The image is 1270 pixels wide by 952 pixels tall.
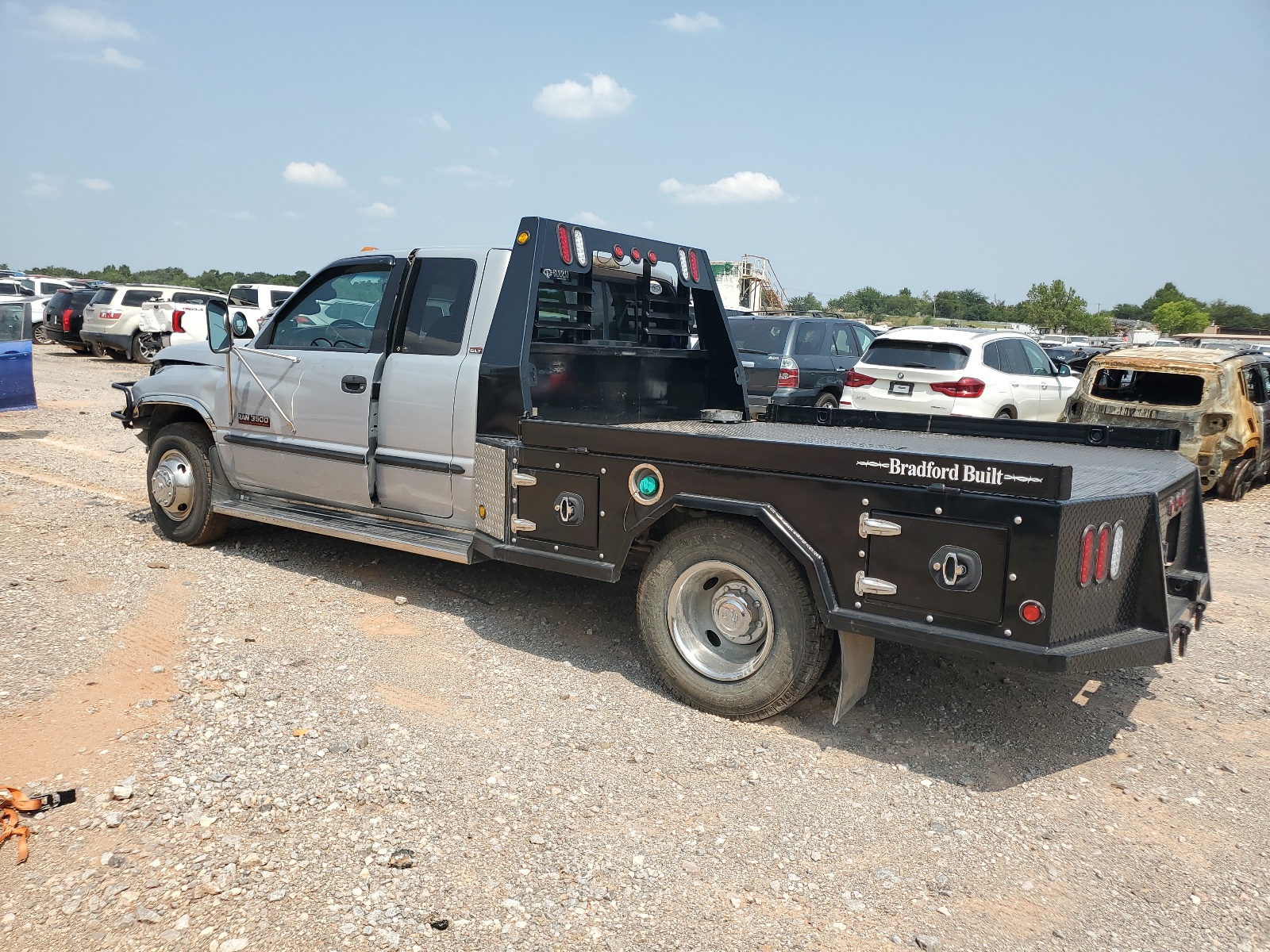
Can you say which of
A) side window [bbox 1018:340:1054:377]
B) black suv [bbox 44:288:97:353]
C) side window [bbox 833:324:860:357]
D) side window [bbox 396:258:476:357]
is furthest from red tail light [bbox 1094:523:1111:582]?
black suv [bbox 44:288:97:353]

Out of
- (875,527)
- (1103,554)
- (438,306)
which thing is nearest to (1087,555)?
(1103,554)

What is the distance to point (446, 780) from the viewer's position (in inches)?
144

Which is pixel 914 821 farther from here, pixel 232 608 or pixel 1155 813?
pixel 232 608

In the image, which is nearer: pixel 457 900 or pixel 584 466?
pixel 457 900

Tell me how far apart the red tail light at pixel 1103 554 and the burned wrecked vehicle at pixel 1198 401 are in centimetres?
705

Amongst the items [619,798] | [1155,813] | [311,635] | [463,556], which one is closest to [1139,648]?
[1155,813]

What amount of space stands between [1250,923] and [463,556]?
3640 mm

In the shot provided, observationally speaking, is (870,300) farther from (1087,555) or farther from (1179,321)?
(1087,555)

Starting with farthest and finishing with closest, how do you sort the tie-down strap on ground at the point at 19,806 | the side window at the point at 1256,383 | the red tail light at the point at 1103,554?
the side window at the point at 1256,383 < the red tail light at the point at 1103,554 < the tie-down strap on ground at the point at 19,806

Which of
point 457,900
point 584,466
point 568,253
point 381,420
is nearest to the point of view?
point 457,900

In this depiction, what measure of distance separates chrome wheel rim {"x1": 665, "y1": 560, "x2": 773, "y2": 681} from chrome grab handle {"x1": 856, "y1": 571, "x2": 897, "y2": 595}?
0.46 meters

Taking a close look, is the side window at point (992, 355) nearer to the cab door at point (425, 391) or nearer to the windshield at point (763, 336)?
the windshield at point (763, 336)

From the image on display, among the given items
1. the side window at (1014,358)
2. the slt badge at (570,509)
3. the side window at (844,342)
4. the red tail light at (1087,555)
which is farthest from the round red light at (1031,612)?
the side window at (844,342)

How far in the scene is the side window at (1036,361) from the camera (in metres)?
12.7
